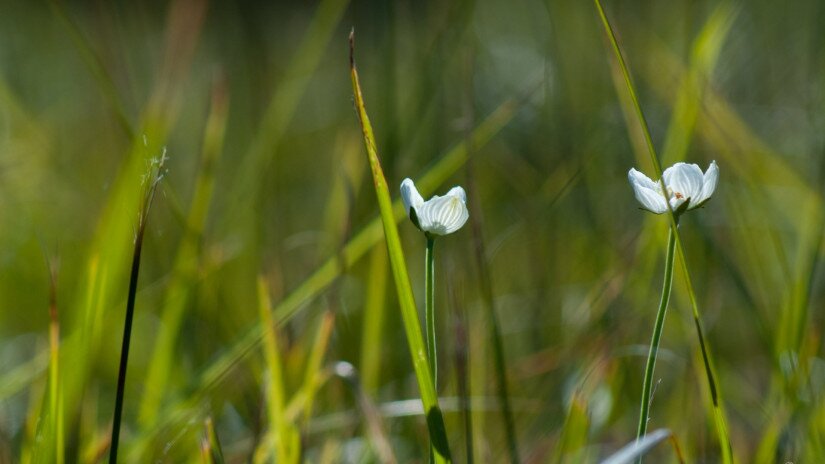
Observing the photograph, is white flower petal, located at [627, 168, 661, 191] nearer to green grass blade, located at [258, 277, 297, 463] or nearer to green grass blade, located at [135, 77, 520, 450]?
green grass blade, located at [135, 77, 520, 450]

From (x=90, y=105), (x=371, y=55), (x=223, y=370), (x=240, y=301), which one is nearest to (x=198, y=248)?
(x=223, y=370)

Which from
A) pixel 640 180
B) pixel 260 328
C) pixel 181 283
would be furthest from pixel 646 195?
pixel 181 283

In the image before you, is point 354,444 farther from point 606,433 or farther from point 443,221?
point 443,221

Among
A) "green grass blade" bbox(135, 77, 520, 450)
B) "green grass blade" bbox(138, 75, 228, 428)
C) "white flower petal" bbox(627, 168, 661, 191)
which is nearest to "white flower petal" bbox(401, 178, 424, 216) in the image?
"white flower petal" bbox(627, 168, 661, 191)

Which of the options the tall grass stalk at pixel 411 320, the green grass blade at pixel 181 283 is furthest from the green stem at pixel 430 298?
the green grass blade at pixel 181 283

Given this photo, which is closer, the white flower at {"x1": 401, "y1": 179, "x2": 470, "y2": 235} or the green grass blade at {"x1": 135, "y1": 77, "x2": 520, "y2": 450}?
the white flower at {"x1": 401, "y1": 179, "x2": 470, "y2": 235}

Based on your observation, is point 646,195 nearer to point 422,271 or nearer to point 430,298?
point 430,298
